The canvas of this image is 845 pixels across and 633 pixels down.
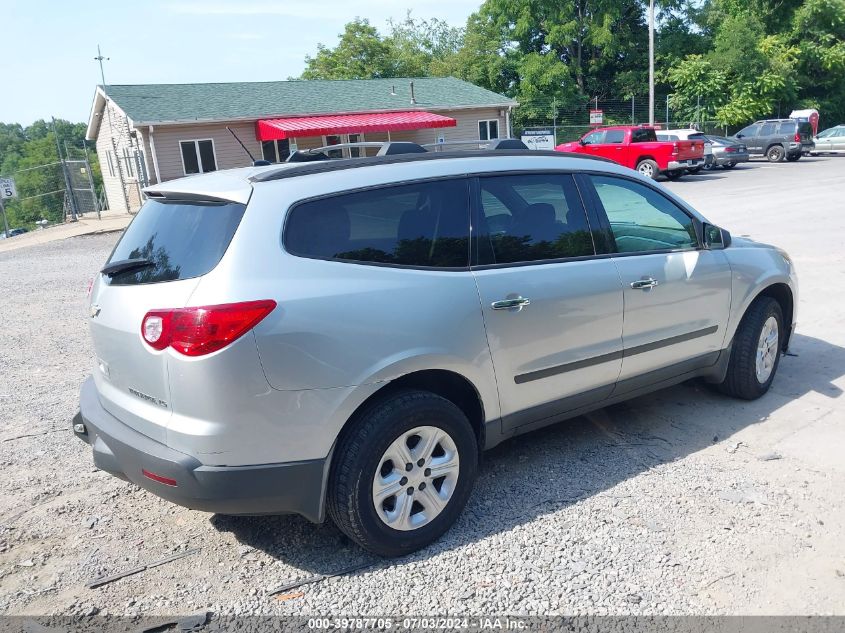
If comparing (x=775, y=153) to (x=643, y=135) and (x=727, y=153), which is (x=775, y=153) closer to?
(x=727, y=153)

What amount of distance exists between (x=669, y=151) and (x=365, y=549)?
22.9m

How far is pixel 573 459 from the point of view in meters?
4.14

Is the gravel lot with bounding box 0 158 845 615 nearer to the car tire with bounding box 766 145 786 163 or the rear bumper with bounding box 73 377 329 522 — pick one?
the rear bumper with bounding box 73 377 329 522

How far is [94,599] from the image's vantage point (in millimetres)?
3000

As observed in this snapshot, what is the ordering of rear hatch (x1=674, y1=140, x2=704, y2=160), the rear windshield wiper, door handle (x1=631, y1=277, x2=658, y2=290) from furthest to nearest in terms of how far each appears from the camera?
rear hatch (x1=674, y1=140, x2=704, y2=160) → door handle (x1=631, y1=277, x2=658, y2=290) → the rear windshield wiper

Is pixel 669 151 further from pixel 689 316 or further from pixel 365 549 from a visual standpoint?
pixel 365 549

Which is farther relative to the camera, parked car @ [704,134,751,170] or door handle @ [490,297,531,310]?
parked car @ [704,134,751,170]

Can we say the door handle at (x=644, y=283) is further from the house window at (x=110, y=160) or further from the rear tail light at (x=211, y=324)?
the house window at (x=110, y=160)

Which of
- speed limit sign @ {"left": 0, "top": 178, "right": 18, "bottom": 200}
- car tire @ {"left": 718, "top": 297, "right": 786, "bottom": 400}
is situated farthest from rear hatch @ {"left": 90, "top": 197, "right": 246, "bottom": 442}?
speed limit sign @ {"left": 0, "top": 178, "right": 18, "bottom": 200}

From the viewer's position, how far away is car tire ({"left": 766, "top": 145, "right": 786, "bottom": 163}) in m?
30.5

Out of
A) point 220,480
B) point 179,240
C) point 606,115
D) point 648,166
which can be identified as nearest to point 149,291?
point 179,240

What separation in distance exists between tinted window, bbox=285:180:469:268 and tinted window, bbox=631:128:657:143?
22.1 metres

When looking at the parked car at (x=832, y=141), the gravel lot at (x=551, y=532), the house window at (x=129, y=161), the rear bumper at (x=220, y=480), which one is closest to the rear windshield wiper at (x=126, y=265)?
the rear bumper at (x=220, y=480)

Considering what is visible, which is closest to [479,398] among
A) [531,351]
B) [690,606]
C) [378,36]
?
[531,351]
